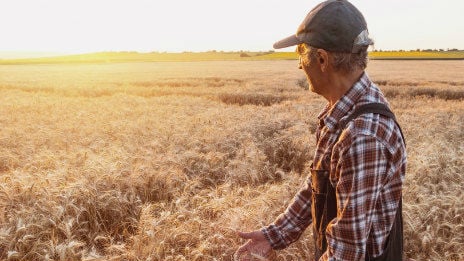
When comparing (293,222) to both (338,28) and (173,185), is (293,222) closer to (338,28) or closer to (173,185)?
(338,28)

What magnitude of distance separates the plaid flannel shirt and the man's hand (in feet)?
2.34

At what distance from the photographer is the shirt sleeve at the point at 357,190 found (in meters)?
1.69

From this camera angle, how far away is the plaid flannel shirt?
1.70 meters

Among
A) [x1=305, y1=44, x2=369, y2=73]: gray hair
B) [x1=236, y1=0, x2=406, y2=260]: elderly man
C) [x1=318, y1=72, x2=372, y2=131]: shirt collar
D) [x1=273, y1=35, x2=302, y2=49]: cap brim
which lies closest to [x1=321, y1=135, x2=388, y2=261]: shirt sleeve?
[x1=236, y1=0, x2=406, y2=260]: elderly man

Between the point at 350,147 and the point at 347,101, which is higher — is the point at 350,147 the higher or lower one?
the lower one

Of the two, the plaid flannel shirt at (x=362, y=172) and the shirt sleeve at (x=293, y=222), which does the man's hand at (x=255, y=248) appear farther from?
the plaid flannel shirt at (x=362, y=172)

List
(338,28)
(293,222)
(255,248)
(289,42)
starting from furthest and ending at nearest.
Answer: (255,248), (293,222), (289,42), (338,28)

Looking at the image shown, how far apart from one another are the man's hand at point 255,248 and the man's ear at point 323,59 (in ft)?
4.04

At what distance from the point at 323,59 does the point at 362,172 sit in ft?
1.95

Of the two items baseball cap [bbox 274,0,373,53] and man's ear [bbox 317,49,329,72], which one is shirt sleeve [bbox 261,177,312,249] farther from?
baseball cap [bbox 274,0,373,53]

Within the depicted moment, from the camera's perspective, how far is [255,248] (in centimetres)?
268

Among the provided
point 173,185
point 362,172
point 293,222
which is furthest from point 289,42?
point 173,185

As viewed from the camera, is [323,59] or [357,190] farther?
[323,59]

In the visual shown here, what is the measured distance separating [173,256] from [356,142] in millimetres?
2192
